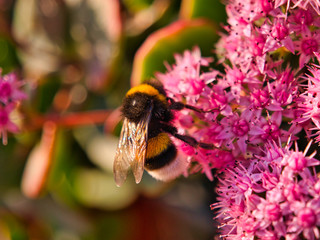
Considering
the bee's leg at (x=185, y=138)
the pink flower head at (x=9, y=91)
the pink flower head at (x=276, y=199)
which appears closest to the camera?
the pink flower head at (x=276, y=199)

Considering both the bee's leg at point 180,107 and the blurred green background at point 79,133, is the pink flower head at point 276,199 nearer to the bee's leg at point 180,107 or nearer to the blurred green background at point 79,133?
the bee's leg at point 180,107

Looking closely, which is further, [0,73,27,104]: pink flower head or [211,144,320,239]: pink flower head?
[0,73,27,104]: pink flower head

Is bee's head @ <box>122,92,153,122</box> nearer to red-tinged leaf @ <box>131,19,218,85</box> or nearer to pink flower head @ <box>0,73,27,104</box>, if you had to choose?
red-tinged leaf @ <box>131,19,218,85</box>

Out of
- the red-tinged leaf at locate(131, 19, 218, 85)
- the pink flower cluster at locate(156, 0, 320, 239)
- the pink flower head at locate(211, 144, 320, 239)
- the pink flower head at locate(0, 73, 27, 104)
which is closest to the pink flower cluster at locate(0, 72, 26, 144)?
the pink flower head at locate(0, 73, 27, 104)

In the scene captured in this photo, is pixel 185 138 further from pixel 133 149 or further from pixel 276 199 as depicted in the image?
pixel 276 199

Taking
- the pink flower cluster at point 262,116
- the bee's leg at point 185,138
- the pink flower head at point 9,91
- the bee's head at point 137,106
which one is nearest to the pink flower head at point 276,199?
the pink flower cluster at point 262,116

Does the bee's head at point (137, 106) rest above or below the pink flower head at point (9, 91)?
below

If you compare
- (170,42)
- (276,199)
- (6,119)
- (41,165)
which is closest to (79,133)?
(41,165)
